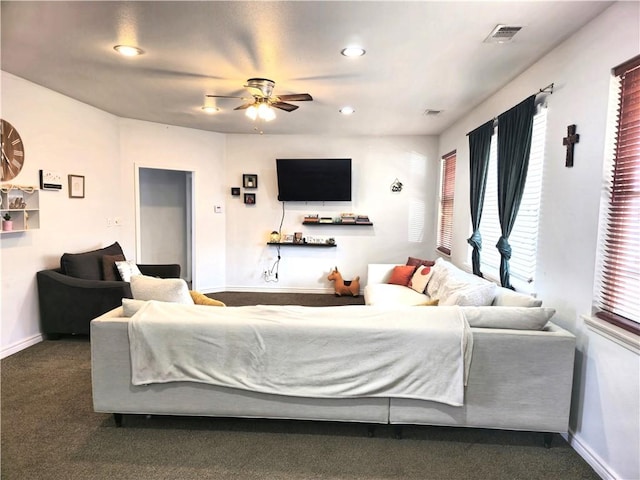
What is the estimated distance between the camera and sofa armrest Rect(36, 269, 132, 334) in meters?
3.86

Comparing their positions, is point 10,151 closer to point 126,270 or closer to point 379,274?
point 126,270

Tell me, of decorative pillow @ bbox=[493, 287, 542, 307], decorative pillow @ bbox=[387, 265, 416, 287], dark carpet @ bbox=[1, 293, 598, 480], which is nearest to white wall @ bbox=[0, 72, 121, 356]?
dark carpet @ bbox=[1, 293, 598, 480]

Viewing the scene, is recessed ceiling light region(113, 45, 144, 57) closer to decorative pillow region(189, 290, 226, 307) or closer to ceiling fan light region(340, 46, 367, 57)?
ceiling fan light region(340, 46, 367, 57)

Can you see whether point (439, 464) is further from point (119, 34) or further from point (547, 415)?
point (119, 34)

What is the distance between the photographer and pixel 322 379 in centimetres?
225

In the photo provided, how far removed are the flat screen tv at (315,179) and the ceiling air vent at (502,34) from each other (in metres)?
3.52

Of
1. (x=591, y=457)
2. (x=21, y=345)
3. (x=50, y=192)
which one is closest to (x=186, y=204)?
(x=50, y=192)

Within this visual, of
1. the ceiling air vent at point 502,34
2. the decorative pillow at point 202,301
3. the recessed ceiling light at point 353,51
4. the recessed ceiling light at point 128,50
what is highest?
the ceiling air vent at point 502,34

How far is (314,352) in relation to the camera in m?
2.25

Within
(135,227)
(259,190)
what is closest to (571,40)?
(259,190)

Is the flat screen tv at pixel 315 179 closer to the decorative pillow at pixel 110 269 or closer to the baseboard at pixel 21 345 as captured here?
the decorative pillow at pixel 110 269

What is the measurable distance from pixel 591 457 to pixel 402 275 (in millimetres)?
2870

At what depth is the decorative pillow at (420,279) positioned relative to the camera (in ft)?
14.4

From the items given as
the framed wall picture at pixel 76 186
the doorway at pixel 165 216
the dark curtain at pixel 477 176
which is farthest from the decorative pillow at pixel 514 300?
the doorway at pixel 165 216
